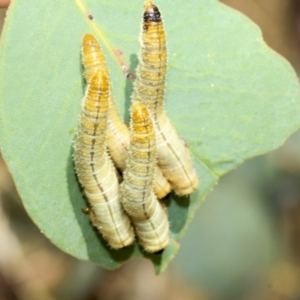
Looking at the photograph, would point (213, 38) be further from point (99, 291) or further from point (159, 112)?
point (99, 291)

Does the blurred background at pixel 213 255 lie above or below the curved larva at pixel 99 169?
below

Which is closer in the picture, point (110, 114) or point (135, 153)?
point (135, 153)

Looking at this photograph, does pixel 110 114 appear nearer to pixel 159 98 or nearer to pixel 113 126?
pixel 113 126

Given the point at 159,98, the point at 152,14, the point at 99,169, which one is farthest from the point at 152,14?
the point at 99,169

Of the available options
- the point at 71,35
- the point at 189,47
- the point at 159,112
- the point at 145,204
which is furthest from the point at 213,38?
the point at 145,204

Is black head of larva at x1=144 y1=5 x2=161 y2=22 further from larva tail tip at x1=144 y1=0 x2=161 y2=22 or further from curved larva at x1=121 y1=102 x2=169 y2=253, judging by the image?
curved larva at x1=121 y1=102 x2=169 y2=253

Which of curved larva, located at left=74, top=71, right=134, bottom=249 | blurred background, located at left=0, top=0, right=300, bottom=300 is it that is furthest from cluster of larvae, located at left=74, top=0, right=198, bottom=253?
blurred background, located at left=0, top=0, right=300, bottom=300

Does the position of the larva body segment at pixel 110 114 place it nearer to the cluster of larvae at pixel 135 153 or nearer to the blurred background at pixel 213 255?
the cluster of larvae at pixel 135 153

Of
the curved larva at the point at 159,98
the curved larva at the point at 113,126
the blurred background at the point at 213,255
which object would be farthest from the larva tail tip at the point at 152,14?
the blurred background at the point at 213,255
